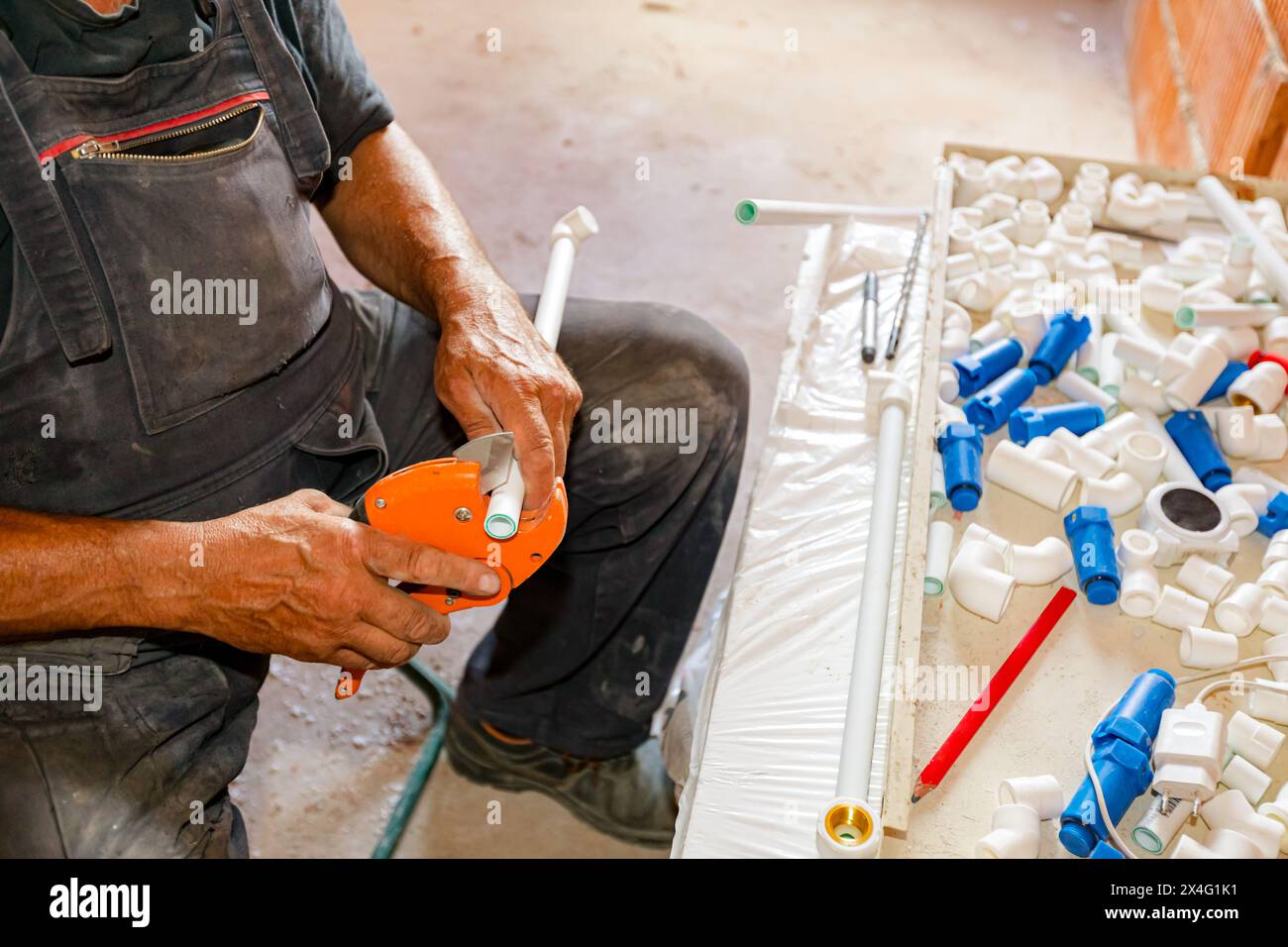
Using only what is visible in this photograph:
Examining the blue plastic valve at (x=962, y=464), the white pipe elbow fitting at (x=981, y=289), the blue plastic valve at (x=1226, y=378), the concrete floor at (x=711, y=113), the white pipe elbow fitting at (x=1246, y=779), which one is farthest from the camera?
the concrete floor at (x=711, y=113)

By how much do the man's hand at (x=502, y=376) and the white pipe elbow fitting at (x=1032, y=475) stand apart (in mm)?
435

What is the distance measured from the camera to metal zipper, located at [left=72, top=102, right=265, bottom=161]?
3.22 feet

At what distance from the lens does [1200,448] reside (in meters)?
1.24

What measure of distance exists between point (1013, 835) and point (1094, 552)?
0.33 meters

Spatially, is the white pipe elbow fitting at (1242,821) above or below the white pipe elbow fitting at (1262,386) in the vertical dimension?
below

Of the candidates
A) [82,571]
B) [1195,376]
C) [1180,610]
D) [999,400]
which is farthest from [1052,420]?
[82,571]

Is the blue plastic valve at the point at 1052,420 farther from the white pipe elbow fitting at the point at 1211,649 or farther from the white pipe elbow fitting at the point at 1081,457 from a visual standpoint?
the white pipe elbow fitting at the point at 1211,649

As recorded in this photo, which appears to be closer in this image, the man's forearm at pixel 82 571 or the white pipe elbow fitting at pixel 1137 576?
the man's forearm at pixel 82 571

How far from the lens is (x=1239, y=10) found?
2043 millimetres

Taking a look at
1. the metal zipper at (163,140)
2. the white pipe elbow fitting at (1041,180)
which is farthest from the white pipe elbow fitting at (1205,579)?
the metal zipper at (163,140)

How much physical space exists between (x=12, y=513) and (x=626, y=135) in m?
2.18


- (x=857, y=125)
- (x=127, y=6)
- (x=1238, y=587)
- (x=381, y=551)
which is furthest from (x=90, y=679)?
(x=857, y=125)

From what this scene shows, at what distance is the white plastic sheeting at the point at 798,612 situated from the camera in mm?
972

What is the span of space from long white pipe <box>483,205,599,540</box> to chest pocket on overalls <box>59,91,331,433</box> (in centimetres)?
24
